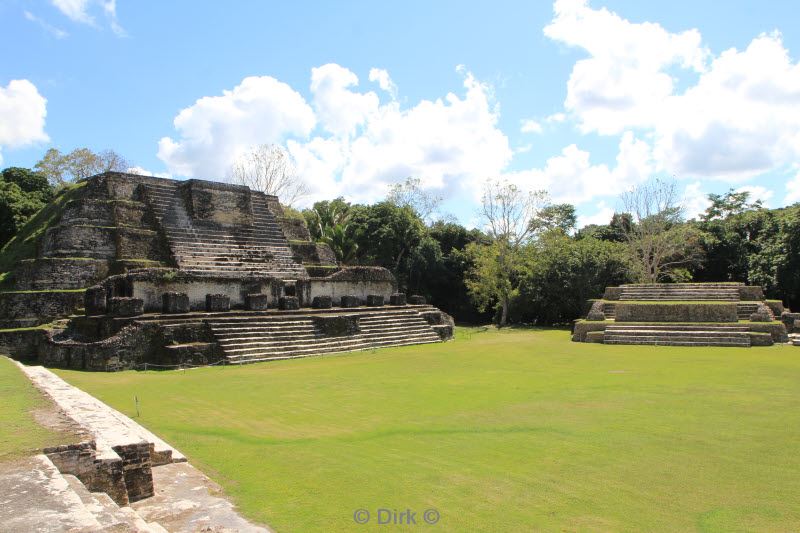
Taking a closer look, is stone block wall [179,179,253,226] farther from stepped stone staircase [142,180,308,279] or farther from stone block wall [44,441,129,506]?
stone block wall [44,441,129,506]

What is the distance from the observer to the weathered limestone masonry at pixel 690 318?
1535cm

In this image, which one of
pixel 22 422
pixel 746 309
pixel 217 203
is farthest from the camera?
pixel 217 203

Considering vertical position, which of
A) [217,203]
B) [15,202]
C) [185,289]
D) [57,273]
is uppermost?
[15,202]

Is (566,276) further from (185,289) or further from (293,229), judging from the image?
(185,289)

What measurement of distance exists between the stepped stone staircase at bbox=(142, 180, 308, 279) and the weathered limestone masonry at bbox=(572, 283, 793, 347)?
10096mm

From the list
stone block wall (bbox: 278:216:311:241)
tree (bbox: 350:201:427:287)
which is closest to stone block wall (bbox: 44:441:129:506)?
stone block wall (bbox: 278:216:311:241)

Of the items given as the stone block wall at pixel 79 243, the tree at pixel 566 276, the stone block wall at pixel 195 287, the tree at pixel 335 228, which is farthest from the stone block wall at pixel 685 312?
the tree at pixel 335 228

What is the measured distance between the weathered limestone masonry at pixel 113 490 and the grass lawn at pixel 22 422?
0.62 ft

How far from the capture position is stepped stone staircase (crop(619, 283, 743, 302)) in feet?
61.1

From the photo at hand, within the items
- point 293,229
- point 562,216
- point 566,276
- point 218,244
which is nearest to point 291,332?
point 218,244

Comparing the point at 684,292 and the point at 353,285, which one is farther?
the point at 684,292

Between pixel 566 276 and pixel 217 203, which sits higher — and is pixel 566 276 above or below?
below

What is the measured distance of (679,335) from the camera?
15727 millimetres

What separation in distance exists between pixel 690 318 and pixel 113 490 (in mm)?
16718
